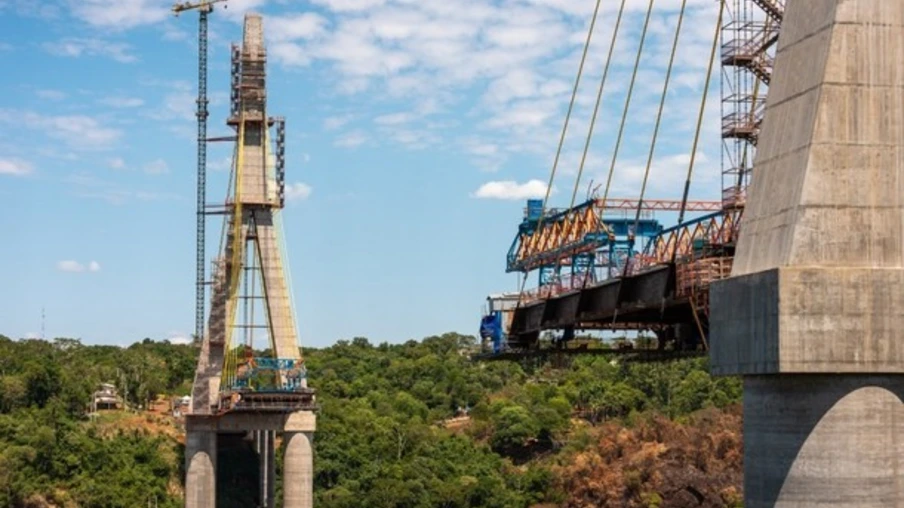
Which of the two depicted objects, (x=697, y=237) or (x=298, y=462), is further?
(x=298, y=462)

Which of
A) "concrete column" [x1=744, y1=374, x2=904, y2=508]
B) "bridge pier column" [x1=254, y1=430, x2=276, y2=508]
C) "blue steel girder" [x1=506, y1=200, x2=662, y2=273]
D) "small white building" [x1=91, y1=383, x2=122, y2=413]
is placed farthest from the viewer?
"small white building" [x1=91, y1=383, x2=122, y2=413]

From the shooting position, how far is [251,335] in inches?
3415

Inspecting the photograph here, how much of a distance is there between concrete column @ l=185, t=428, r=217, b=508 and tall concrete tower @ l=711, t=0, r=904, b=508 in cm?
6064

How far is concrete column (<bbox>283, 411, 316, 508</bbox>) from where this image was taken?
275 feet

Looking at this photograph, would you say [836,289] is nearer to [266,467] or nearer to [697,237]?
[697,237]

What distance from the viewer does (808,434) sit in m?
29.7

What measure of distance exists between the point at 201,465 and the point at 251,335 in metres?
8.67

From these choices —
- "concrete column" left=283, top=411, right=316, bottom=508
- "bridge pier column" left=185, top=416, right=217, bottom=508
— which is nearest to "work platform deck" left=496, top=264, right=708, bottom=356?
"concrete column" left=283, top=411, right=316, bottom=508

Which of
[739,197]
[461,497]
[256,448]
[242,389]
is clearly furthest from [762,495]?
[461,497]

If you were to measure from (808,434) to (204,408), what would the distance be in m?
62.7

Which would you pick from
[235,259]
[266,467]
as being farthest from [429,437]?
[235,259]

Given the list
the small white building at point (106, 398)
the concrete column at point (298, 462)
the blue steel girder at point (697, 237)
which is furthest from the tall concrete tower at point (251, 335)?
the small white building at point (106, 398)

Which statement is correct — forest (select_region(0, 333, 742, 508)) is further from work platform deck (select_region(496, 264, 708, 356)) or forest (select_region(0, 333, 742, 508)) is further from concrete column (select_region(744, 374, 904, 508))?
concrete column (select_region(744, 374, 904, 508))

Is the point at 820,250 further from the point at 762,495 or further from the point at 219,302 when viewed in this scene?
the point at 219,302
